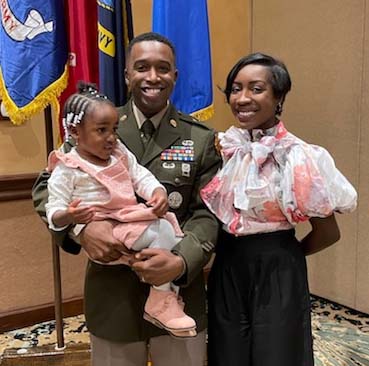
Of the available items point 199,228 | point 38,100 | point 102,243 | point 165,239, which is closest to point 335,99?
point 38,100

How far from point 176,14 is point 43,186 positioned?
119 cm

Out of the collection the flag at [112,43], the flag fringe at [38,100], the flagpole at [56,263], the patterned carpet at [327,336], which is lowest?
the patterned carpet at [327,336]

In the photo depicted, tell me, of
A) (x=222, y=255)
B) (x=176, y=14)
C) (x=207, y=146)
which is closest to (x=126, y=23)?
(x=176, y=14)

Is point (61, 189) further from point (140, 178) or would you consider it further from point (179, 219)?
point (179, 219)

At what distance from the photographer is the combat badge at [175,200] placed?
5.17 ft

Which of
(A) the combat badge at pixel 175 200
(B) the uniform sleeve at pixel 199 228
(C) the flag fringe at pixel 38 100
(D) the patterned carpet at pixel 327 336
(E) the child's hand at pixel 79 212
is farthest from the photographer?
(D) the patterned carpet at pixel 327 336

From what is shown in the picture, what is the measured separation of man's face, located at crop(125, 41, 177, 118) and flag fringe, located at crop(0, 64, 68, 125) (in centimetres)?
86

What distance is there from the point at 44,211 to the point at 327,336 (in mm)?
1977

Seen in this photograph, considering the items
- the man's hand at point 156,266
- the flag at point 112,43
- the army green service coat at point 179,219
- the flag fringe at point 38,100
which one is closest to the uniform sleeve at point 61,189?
the army green service coat at point 179,219

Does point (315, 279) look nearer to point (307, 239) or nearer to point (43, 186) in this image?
point (307, 239)

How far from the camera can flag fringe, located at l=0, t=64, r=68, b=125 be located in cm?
233

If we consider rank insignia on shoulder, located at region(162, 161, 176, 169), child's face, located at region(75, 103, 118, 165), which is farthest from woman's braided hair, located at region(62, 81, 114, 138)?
rank insignia on shoulder, located at region(162, 161, 176, 169)

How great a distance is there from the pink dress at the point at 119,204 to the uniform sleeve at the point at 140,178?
35mm

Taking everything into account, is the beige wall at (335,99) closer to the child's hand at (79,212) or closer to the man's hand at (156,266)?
the man's hand at (156,266)
